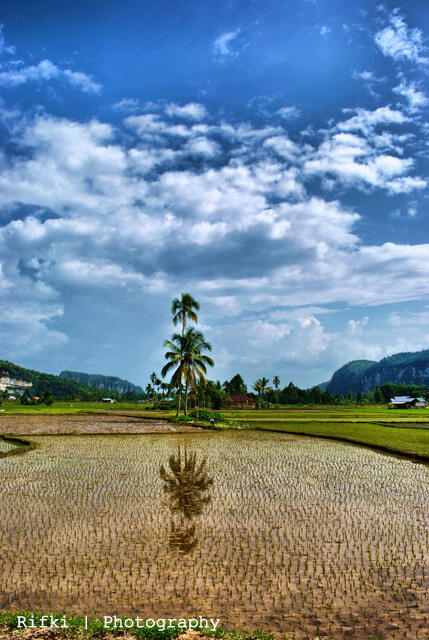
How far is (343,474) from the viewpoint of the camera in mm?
16250

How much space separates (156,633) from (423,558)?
571cm

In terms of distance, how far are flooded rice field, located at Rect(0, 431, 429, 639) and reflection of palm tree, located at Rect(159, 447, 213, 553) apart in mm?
55

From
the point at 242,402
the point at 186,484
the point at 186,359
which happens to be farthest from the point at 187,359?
the point at 242,402

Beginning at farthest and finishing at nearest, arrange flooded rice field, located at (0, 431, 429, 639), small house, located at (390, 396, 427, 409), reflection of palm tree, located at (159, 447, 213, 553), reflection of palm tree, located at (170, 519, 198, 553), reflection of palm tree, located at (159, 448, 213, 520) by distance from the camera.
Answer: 1. small house, located at (390, 396, 427, 409)
2. reflection of palm tree, located at (159, 448, 213, 520)
3. reflection of palm tree, located at (159, 447, 213, 553)
4. reflection of palm tree, located at (170, 519, 198, 553)
5. flooded rice field, located at (0, 431, 429, 639)

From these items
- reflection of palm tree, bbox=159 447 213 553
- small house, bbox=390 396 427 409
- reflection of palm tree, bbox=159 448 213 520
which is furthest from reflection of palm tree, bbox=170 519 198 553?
small house, bbox=390 396 427 409

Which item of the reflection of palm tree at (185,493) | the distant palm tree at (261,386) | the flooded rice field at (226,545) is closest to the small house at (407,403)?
the distant palm tree at (261,386)

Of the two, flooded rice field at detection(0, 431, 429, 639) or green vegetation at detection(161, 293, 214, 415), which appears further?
green vegetation at detection(161, 293, 214, 415)

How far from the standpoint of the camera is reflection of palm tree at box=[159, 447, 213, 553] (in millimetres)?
9008

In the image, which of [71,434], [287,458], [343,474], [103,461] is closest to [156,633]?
[343,474]

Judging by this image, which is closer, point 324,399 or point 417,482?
point 417,482

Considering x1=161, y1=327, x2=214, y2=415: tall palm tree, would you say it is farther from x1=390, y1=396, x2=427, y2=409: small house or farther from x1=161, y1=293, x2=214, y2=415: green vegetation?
x1=390, y1=396, x2=427, y2=409: small house

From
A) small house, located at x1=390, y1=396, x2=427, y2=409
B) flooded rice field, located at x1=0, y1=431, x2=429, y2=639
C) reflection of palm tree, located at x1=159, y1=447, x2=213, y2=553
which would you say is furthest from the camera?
small house, located at x1=390, y1=396, x2=427, y2=409

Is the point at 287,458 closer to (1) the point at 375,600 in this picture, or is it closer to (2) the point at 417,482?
(2) the point at 417,482

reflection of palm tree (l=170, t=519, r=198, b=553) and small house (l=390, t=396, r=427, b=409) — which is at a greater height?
reflection of palm tree (l=170, t=519, r=198, b=553)
